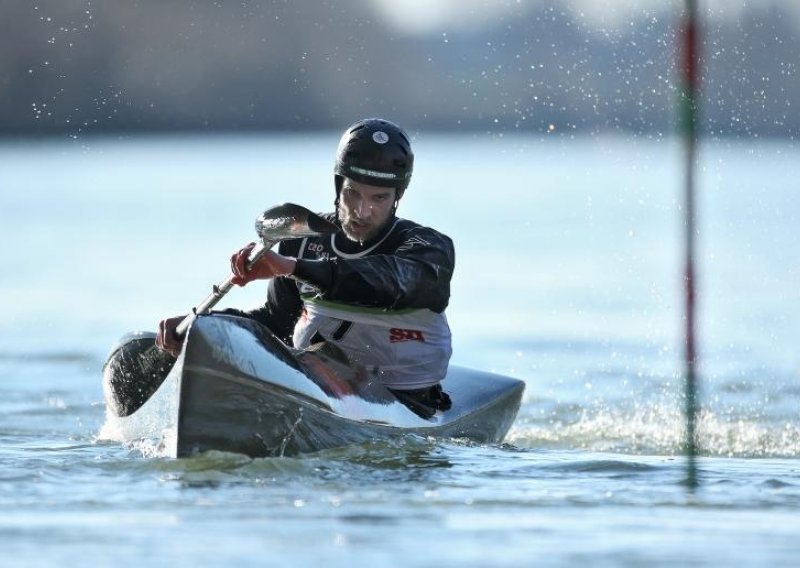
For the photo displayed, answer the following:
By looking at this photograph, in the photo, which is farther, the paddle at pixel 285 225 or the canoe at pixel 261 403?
the canoe at pixel 261 403

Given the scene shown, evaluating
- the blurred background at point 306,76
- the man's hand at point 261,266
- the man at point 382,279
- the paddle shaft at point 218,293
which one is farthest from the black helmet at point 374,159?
the blurred background at point 306,76

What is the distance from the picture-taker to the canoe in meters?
8.20

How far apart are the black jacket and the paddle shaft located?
0.68 ft

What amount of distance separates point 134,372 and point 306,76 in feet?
217

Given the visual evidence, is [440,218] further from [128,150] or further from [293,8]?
[293,8]

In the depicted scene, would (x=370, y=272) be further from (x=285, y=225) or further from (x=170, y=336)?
(x=170, y=336)

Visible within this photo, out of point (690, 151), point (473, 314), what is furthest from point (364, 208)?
point (473, 314)

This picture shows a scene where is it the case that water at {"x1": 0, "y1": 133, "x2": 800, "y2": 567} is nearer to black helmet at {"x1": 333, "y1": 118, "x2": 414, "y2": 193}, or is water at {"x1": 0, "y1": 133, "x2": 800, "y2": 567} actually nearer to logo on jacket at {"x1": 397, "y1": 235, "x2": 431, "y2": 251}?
logo on jacket at {"x1": 397, "y1": 235, "x2": 431, "y2": 251}

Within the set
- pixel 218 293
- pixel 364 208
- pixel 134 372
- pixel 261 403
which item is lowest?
pixel 261 403

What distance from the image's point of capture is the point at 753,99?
193ft

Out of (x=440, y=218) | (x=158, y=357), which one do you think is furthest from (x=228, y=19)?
(x=158, y=357)

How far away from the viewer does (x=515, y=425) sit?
11.7 m

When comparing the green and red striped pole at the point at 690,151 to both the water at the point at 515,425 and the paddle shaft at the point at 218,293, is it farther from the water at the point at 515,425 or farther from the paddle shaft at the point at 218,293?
the paddle shaft at the point at 218,293

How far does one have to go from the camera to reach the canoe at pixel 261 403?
820cm
